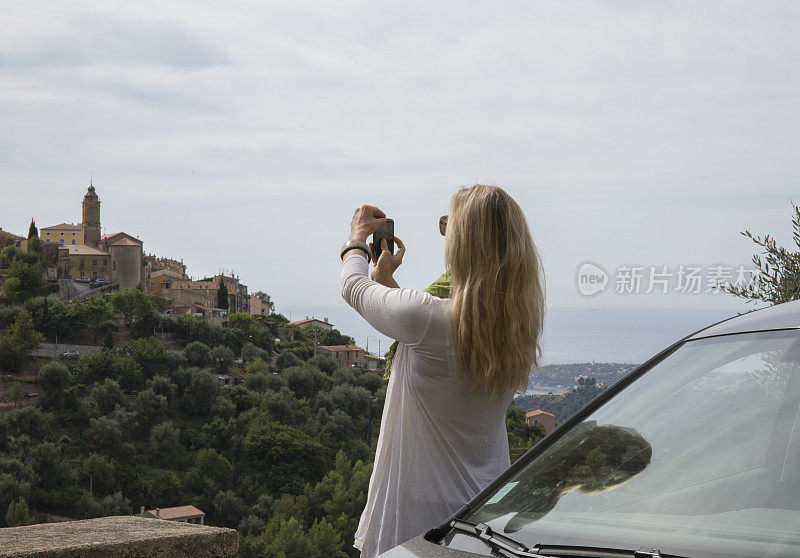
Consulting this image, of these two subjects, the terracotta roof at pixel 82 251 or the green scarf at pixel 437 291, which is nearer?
the green scarf at pixel 437 291

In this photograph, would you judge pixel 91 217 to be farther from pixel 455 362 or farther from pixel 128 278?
pixel 455 362

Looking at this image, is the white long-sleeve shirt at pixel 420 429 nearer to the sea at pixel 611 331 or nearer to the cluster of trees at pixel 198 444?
the sea at pixel 611 331

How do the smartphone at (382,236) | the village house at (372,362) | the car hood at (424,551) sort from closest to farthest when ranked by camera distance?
the car hood at (424,551), the smartphone at (382,236), the village house at (372,362)

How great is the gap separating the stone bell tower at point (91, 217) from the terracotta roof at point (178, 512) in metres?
48.2

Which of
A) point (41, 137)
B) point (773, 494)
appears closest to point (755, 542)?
point (773, 494)

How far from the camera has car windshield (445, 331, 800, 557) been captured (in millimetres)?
787

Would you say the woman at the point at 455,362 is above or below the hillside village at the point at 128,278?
below

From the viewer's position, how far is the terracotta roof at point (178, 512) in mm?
39519

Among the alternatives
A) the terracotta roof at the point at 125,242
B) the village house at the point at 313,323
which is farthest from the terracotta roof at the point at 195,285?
the village house at the point at 313,323

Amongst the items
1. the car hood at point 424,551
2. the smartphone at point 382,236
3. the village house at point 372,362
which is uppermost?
the smartphone at point 382,236

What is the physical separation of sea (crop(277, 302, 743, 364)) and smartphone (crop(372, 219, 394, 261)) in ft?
0.43

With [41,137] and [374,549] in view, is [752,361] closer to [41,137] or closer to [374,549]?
[374,549]

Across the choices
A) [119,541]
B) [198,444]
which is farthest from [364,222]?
[198,444]

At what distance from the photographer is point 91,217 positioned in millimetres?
85750
